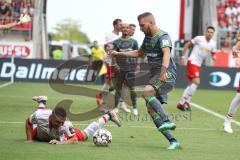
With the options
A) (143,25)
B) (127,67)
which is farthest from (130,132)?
(127,67)

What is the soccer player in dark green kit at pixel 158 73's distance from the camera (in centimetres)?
1076

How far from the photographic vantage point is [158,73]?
11.2 m

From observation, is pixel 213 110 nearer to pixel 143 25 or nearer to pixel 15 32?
pixel 143 25

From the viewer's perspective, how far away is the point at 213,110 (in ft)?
63.2

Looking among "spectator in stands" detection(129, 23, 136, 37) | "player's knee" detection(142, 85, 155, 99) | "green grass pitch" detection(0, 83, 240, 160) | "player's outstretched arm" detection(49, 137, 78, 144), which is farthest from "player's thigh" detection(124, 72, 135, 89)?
"player's knee" detection(142, 85, 155, 99)

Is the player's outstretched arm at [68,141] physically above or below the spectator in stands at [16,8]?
below

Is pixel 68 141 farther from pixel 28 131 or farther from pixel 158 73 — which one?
pixel 158 73

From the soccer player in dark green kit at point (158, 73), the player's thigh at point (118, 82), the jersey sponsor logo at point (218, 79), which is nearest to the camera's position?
the soccer player in dark green kit at point (158, 73)

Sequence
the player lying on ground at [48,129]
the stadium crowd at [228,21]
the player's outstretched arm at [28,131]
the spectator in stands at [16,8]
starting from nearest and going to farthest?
the player lying on ground at [48,129]
the player's outstretched arm at [28,131]
the stadium crowd at [228,21]
the spectator in stands at [16,8]

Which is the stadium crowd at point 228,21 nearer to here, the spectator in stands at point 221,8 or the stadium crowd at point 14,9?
the spectator in stands at point 221,8

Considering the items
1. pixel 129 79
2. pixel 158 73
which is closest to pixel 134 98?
pixel 129 79

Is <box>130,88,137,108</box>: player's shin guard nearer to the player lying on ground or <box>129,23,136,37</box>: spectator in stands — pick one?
<box>129,23,136,37</box>: spectator in stands

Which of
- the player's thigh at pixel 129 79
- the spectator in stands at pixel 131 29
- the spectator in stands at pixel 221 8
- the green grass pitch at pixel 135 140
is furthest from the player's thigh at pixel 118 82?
the spectator in stands at pixel 221 8

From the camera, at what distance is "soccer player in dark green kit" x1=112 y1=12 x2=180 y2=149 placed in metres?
10.8
